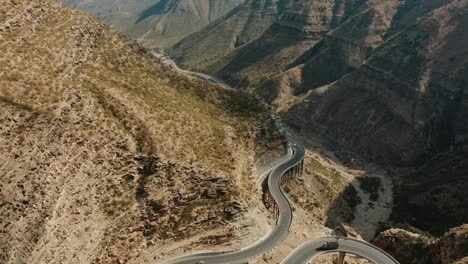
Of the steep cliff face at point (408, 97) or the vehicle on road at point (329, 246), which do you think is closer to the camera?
the vehicle on road at point (329, 246)

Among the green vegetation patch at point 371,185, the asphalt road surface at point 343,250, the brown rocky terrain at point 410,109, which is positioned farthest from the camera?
the brown rocky terrain at point 410,109

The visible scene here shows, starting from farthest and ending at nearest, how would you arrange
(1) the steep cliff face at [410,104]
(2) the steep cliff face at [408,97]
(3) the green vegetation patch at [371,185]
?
(2) the steep cliff face at [408,97]
(1) the steep cliff face at [410,104]
(3) the green vegetation patch at [371,185]

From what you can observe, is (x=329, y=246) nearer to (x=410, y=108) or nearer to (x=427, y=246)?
(x=427, y=246)

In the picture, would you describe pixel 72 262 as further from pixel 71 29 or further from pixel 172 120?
pixel 71 29

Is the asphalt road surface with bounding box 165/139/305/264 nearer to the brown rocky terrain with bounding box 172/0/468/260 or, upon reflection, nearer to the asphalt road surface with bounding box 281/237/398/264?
the asphalt road surface with bounding box 281/237/398/264

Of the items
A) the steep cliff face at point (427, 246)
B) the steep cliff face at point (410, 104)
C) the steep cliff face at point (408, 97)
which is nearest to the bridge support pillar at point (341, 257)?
the steep cliff face at point (427, 246)

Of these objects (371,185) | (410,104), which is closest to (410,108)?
(410,104)

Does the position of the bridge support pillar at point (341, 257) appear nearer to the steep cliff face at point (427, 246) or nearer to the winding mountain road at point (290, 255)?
the winding mountain road at point (290, 255)

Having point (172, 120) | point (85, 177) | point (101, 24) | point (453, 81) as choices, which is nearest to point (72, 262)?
point (85, 177)
